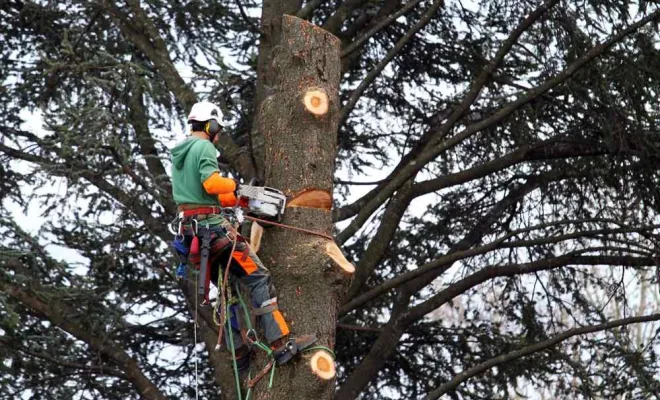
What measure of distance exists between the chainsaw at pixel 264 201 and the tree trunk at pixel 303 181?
0.08 metres

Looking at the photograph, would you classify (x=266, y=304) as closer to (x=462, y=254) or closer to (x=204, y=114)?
(x=204, y=114)

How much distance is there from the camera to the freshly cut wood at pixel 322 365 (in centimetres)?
591

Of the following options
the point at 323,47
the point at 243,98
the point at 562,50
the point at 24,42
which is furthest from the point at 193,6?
the point at 323,47

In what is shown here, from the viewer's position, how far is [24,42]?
11492 millimetres

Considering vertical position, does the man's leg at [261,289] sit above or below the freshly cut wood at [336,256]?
below

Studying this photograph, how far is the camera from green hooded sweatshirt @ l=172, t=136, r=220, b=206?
6.19 meters

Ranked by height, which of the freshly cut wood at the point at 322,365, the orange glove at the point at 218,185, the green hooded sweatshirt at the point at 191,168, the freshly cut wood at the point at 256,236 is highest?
the green hooded sweatshirt at the point at 191,168

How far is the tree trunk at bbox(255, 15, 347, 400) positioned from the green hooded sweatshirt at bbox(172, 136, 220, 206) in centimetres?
37

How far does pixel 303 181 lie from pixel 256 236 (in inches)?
15.7

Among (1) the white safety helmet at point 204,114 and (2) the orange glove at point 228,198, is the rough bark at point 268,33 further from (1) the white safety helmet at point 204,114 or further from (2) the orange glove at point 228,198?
(2) the orange glove at point 228,198

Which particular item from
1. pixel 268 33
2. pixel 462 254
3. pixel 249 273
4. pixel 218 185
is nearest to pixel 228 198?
pixel 218 185

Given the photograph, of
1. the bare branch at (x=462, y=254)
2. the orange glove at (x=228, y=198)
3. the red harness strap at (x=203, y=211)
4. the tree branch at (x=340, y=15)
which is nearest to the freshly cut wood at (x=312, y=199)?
the orange glove at (x=228, y=198)

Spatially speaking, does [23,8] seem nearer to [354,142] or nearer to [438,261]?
[354,142]

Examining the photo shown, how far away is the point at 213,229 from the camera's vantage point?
631cm
